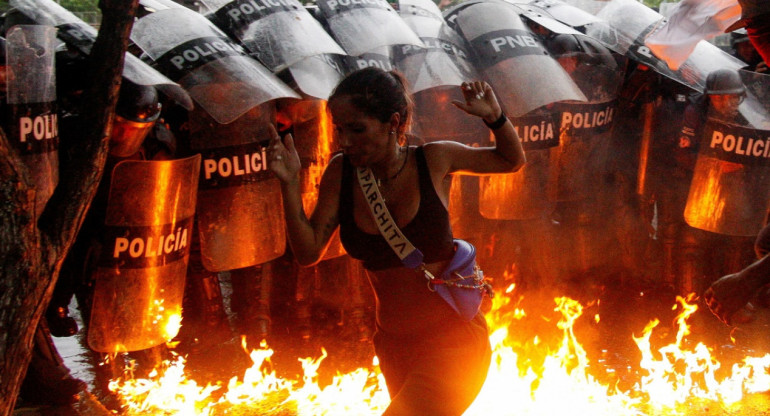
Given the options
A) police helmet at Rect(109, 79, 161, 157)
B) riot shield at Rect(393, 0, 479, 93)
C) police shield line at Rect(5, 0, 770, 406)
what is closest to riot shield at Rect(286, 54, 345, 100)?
police shield line at Rect(5, 0, 770, 406)

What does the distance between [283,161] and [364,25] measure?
107 inches

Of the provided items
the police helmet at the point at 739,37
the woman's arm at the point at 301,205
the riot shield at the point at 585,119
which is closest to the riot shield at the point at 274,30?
the riot shield at the point at 585,119

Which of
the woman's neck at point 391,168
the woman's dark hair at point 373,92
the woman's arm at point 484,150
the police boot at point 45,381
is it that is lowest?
the police boot at point 45,381

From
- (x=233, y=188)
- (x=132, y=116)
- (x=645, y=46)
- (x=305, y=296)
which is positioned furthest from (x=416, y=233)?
(x=645, y=46)

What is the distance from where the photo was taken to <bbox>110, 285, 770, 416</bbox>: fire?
4.32 metres

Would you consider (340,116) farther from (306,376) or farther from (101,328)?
(306,376)

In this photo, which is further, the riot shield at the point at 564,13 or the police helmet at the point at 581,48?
the riot shield at the point at 564,13

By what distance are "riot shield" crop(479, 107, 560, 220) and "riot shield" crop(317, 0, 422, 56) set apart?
1.07 meters

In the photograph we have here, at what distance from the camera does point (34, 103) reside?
3396mm

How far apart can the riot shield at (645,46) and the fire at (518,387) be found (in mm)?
1991

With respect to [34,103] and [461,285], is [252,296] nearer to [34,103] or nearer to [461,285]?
[34,103]

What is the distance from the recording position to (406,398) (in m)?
2.66

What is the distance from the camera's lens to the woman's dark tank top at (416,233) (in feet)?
9.01

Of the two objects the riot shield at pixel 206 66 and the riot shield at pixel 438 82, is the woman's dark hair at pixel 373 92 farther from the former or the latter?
the riot shield at pixel 438 82
